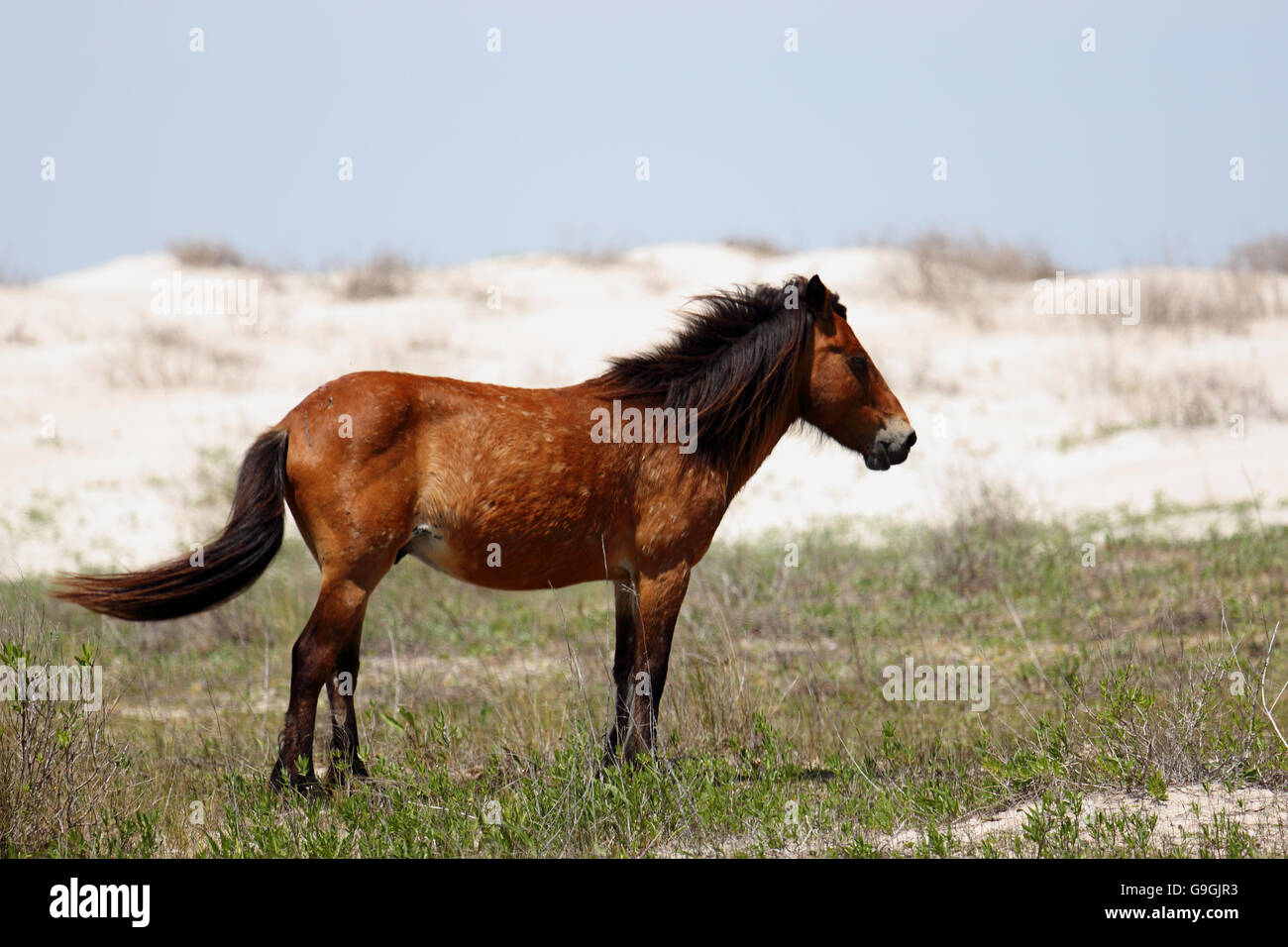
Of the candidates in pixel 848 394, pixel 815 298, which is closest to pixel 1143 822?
pixel 848 394

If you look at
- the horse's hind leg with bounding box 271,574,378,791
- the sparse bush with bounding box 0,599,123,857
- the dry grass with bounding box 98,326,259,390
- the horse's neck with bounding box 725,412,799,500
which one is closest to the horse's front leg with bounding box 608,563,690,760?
the horse's neck with bounding box 725,412,799,500

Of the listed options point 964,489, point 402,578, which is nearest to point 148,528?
point 402,578

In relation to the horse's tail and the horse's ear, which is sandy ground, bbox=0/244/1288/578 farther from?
the horse's tail

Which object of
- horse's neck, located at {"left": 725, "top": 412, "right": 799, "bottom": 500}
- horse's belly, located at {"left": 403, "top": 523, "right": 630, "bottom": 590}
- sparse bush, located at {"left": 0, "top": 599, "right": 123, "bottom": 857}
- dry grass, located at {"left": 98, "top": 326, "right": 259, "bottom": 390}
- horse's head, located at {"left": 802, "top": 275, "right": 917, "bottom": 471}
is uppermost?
dry grass, located at {"left": 98, "top": 326, "right": 259, "bottom": 390}

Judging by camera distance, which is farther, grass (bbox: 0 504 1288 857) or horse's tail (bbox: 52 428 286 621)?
horse's tail (bbox: 52 428 286 621)

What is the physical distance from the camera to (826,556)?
12797 millimetres

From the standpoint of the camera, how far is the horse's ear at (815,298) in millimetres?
6473

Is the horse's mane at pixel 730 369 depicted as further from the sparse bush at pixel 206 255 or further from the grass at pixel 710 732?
the sparse bush at pixel 206 255

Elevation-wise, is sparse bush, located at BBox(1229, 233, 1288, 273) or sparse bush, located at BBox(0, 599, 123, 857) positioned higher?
sparse bush, located at BBox(1229, 233, 1288, 273)

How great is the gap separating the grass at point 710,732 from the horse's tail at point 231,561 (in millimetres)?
427

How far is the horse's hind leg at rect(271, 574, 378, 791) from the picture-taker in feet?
18.9

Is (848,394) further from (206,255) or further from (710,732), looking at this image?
(206,255)
